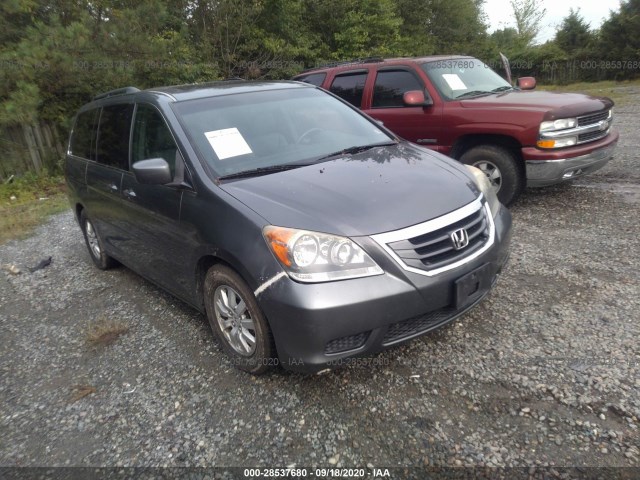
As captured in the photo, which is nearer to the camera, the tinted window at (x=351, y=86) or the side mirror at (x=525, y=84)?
the side mirror at (x=525, y=84)

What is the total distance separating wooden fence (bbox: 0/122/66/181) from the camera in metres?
9.45

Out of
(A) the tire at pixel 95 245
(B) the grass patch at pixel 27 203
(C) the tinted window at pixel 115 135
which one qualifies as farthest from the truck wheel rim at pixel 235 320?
(B) the grass patch at pixel 27 203

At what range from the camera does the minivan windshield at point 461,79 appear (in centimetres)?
580

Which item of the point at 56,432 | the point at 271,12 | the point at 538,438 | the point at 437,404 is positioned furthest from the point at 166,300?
the point at 271,12

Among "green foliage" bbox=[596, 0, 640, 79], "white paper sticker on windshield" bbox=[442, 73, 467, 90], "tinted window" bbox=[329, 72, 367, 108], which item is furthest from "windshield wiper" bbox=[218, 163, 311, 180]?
"green foliage" bbox=[596, 0, 640, 79]

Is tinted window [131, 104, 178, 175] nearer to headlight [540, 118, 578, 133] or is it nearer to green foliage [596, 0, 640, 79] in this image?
headlight [540, 118, 578, 133]

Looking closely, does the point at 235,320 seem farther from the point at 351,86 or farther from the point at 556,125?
the point at 351,86

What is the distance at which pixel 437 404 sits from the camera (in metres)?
2.49

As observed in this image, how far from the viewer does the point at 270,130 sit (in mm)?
3377

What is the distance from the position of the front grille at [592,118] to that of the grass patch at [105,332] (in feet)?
16.5

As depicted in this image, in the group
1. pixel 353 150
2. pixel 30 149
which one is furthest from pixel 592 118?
pixel 30 149

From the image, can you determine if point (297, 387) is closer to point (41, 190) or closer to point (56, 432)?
point (56, 432)

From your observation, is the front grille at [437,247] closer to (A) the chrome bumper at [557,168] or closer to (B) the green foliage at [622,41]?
(A) the chrome bumper at [557,168]

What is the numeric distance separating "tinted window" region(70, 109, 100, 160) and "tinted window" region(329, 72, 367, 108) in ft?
11.3
